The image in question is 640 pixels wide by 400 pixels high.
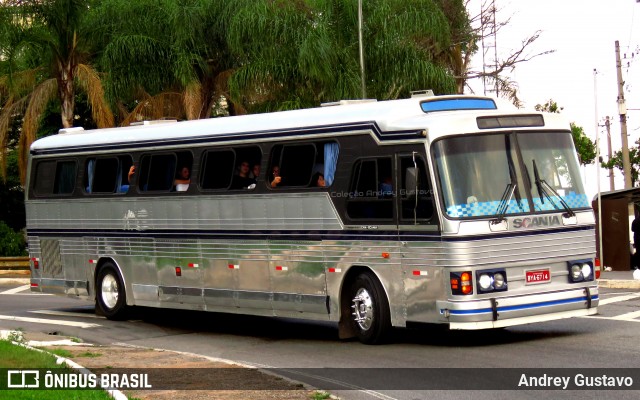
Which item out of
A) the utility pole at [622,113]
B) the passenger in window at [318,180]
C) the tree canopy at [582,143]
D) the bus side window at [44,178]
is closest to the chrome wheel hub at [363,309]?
the passenger in window at [318,180]

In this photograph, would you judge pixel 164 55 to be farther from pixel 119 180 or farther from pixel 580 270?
pixel 580 270

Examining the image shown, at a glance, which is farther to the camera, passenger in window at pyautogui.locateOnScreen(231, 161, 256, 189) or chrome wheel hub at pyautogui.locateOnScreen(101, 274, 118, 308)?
chrome wheel hub at pyautogui.locateOnScreen(101, 274, 118, 308)

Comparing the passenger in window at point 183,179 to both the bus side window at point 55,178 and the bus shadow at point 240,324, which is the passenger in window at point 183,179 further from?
the bus side window at point 55,178

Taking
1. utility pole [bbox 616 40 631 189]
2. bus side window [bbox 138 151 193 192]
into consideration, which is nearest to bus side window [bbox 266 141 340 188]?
bus side window [bbox 138 151 193 192]

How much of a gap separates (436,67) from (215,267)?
17.6 m

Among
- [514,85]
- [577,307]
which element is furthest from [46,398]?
[514,85]

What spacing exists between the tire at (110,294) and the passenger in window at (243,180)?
13.5ft

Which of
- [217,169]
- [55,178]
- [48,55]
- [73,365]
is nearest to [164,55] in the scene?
[48,55]

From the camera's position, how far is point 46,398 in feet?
36.4

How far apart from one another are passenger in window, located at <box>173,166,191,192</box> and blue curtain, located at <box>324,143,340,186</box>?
11.2 ft

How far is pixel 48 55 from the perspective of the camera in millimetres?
36781

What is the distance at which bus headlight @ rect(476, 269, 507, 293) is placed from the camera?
1473 cm

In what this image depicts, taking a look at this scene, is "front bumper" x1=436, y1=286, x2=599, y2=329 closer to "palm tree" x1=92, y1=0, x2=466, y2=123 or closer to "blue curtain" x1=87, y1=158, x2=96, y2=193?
"blue curtain" x1=87, y1=158, x2=96, y2=193

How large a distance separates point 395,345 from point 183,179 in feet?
17.3
